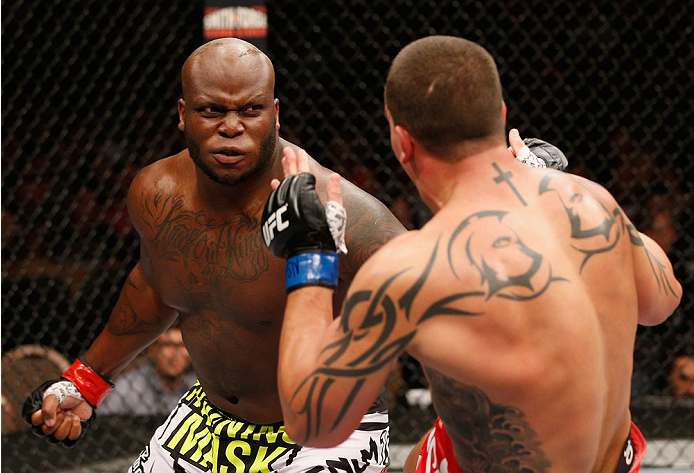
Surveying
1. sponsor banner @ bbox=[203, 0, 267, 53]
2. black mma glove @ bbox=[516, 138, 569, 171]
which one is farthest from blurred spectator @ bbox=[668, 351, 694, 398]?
sponsor banner @ bbox=[203, 0, 267, 53]

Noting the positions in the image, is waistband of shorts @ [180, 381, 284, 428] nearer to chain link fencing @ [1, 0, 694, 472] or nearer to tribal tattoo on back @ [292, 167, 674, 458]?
tribal tattoo on back @ [292, 167, 674, 458]

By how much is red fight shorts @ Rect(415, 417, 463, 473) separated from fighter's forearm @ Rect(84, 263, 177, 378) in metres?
0.71

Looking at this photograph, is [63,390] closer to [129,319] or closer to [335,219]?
[129,319]

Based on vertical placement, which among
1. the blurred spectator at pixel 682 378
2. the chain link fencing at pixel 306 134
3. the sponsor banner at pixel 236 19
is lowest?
the blurred spectator at pixel 682 378

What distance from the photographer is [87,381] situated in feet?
6.13

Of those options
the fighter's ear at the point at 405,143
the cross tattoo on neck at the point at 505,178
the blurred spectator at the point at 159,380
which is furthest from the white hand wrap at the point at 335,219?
the blurred spectator at the point at 159,380

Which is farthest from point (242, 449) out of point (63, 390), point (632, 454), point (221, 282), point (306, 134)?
point (306, 134)

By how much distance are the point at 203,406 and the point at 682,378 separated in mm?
2094

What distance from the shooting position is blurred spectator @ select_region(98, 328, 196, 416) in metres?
3.05


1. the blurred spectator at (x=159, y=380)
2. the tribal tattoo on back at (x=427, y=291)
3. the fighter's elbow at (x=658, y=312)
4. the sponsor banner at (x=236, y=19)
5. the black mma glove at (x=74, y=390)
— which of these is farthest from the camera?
the blurred spectator at (x=159, y=380)

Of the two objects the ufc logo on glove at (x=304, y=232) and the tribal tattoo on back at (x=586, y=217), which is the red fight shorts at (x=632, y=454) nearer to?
the tribal tattoo on back at (x=586, y=217)

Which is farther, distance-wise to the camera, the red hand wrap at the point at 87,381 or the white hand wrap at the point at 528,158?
the red hand wrap at the point at 87,381

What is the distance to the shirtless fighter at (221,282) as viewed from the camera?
5.30 ft

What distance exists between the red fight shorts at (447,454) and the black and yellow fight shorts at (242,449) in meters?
0.20
